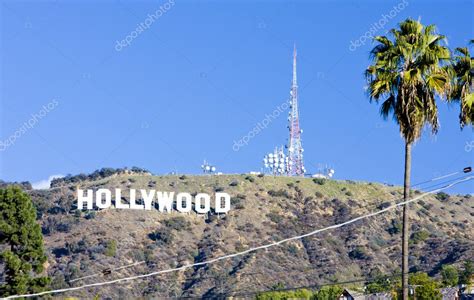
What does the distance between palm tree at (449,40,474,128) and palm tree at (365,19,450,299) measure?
2.79m

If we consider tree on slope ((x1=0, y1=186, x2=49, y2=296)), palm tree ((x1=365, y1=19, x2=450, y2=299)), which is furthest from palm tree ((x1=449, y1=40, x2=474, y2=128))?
tree on slope ((x1=0, y1=186, x2=49, y2=296))

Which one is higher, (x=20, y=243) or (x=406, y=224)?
(x=20, y=243)

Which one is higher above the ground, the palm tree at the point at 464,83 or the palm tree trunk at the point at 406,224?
the palm tree at the point at 464,83

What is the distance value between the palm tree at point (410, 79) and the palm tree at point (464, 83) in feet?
9.17

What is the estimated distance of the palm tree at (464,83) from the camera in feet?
171

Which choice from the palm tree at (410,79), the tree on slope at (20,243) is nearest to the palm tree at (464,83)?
the palm tree at (410,79)

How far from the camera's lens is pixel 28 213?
79688 mm

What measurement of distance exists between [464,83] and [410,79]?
4.93 m

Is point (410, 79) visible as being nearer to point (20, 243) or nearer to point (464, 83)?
point (464, 83)

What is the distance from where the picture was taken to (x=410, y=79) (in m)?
48.4

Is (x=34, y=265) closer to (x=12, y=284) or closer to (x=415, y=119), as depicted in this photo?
(x=12, y=284)

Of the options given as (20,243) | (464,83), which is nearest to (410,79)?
(464,83)

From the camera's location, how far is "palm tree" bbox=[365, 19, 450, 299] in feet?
159

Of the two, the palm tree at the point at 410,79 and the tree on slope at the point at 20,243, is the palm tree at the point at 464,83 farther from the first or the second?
the tree on slope at the point at 20,243
